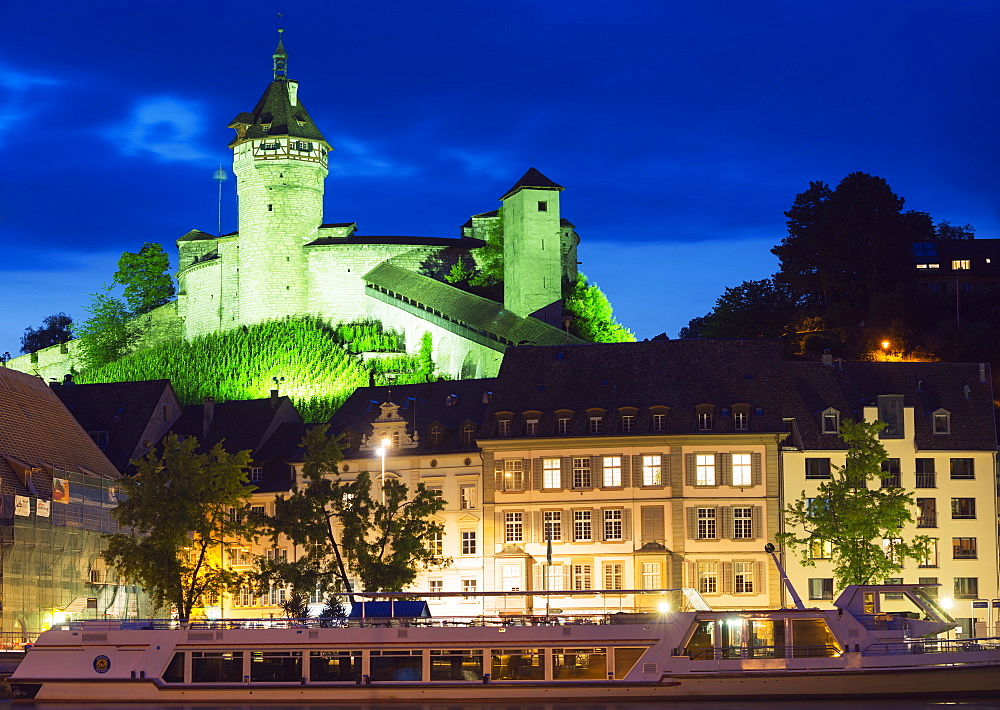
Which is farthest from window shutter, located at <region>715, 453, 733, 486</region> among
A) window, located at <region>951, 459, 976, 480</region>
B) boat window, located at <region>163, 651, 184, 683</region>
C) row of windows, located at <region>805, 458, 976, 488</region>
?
boat window, located at <region>163, 651, 184, 683</region>

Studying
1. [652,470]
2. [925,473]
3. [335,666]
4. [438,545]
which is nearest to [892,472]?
[925,473]

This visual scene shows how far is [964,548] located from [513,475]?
17.1 meters

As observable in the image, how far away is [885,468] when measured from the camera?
71.6 metres

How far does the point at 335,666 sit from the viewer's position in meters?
52.0

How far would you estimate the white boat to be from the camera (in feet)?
163

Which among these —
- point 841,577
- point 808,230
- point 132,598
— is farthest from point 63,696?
point 808,230

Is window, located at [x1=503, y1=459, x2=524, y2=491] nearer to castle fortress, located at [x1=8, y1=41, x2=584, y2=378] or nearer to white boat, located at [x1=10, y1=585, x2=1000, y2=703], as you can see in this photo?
white boat, located at [x1=10, y1=585, x2=1000, y2=703]

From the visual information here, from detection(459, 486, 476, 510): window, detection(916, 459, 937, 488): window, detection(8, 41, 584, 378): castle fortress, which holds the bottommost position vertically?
detection(459, 486, 476, 510): window

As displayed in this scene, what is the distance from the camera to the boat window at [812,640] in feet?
164

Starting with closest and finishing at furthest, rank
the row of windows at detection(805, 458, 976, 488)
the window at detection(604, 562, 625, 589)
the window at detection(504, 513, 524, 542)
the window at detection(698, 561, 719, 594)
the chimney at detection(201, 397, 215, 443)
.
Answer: the window at detection(698, 561, 719, 594), the window at detection(604, 562, 625, 589), the row of windows at detection(805, 458, 976, 488), the window at detection(504, 513, 524, 542), the chimney at detection(201, 397, 215, 443)

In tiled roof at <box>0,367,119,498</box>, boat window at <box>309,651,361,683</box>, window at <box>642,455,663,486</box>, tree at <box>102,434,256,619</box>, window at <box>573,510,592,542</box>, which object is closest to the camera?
boat window at <box>309,651,361,683</box>

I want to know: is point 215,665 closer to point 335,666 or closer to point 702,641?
point 335,666

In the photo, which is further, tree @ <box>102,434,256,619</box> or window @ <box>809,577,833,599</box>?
window @ <box>809,577,833,599</box>

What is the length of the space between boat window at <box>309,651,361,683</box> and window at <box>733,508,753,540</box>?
21959mm
